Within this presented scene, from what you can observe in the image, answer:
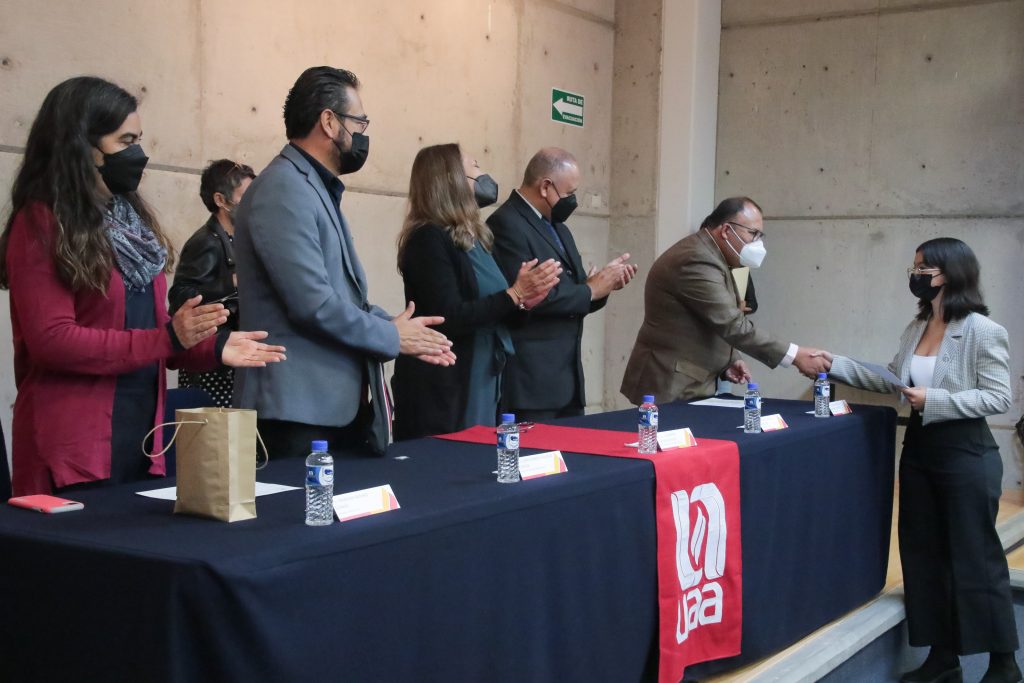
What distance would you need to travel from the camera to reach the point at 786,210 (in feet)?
19.7

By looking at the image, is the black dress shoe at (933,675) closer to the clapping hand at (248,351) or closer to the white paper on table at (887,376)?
the white paper on table at (887,376)

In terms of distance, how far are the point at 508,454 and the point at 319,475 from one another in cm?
47

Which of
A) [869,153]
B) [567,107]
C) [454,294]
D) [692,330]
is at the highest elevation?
[567,107]

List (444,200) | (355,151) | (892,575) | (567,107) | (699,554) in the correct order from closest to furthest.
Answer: (355,151) < (699,554) < (444,200) < (892,575) < (567,107)

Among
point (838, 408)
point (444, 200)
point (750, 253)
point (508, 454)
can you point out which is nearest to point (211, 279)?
point (444, 200)

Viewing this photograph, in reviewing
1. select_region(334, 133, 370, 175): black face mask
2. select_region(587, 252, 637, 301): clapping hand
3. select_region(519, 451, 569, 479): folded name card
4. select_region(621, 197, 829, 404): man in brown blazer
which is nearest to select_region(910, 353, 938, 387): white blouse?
select_region(621, 197, 829, 404): man in brown blazer

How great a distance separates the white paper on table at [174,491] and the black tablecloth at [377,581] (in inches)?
1.1

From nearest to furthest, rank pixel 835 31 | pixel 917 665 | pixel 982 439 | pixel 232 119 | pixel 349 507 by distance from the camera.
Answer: pixel 349 507 < pixel 982 439 < pixel 917 665 < pixel 232 119 < pixel 835 31

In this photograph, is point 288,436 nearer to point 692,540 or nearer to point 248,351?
point 248,351

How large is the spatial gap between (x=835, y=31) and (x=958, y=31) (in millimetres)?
631

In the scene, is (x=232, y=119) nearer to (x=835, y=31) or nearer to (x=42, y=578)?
(x=42, y=578)

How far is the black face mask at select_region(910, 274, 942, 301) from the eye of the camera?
3189 mm

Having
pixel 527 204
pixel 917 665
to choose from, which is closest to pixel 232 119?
pixel 527 204

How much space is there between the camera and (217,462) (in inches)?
62.8
